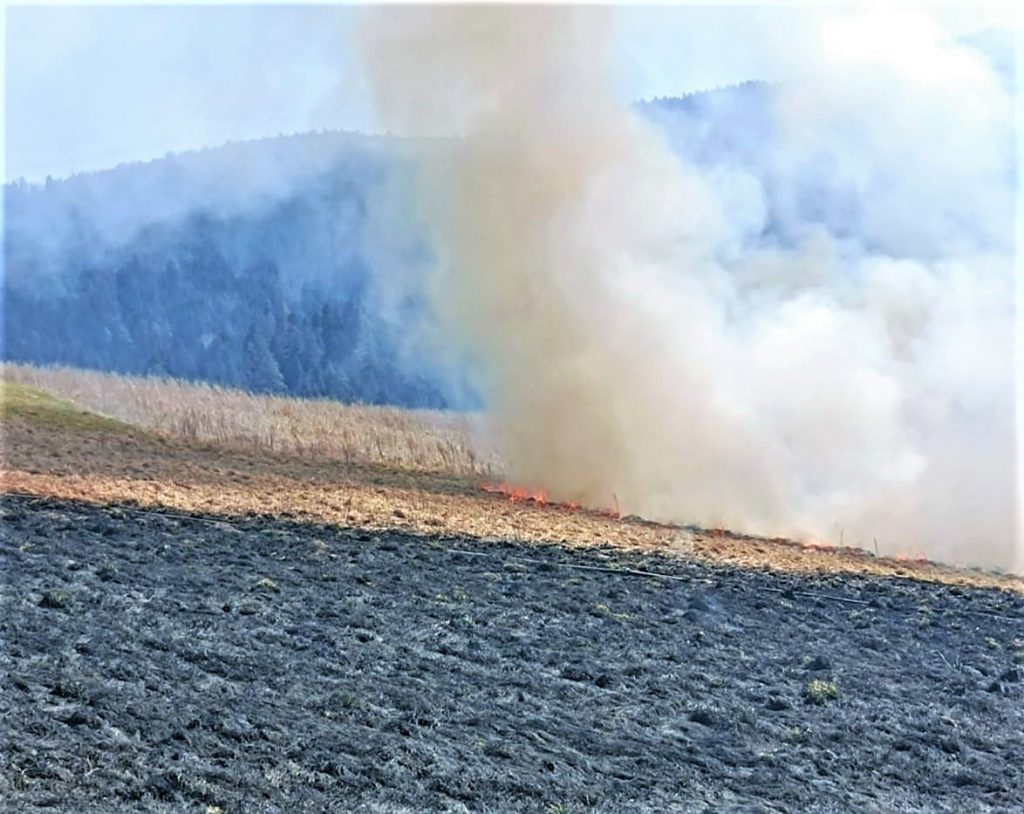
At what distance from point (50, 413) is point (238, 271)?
76.8ft

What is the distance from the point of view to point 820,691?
11.0 meters

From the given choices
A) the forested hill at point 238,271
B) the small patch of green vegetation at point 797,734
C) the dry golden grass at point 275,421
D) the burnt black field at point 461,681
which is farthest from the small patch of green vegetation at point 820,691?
the forested hill at point 238,271

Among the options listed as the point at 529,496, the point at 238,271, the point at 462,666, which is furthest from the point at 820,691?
the point at 238,271

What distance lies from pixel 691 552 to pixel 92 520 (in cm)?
848

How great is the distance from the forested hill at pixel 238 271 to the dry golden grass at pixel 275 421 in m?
3.02

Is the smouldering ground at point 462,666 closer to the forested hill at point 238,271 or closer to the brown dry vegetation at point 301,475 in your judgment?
the brown dry vegetation at point 301,475

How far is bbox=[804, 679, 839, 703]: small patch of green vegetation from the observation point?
10922 millimetres

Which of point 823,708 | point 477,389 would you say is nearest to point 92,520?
point 823,708

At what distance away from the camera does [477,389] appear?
1097 inches

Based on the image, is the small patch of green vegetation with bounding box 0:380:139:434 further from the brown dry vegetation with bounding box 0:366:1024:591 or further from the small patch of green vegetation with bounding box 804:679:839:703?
the small patch of green vegetation with bounding box 804:679:839:703

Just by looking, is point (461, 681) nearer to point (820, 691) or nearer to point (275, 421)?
point (820, 691)

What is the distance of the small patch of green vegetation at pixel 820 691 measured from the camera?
10922 mm

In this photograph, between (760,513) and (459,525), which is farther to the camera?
(760,513)

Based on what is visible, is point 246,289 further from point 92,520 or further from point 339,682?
point 339,682
